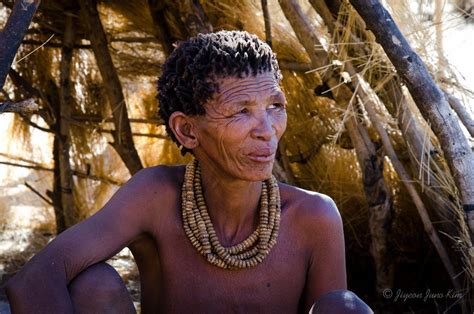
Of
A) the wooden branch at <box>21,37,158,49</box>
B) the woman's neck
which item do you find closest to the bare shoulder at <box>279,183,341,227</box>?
the woman's neck

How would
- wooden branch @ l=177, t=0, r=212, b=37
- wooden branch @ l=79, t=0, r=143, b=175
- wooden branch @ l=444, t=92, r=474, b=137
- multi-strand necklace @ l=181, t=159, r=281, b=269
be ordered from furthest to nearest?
wooden branch @ l=79, t=0, r=143, b=175 → wooden branch @ l=177, t=0, r=212, b=37 → wooden branch @ l=444, t=92, r=474, b=137 → multi-strand necklace @ l=181, t=159, r=281, b=269

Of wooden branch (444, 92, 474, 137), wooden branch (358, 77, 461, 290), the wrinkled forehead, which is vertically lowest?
wooden branch (358, 77, 461, 290)

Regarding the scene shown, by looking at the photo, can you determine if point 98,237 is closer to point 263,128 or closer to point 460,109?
point 263,128

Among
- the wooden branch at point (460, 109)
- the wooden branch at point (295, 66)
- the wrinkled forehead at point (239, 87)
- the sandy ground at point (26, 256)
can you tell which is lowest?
the sandy ground at point (26, 256)

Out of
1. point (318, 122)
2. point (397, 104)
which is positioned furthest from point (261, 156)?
point (318, 122)

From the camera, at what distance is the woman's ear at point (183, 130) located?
252cm

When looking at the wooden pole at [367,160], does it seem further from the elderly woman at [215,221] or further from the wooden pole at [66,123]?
the wooden pole at [66,123]

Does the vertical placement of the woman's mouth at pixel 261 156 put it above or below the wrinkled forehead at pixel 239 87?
below

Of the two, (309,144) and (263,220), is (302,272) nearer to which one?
(263,220)

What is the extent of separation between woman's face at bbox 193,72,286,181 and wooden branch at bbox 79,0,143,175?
6.85 feet

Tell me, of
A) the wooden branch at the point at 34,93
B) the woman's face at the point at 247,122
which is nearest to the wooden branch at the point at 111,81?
the wooden branch at the point at 34,93

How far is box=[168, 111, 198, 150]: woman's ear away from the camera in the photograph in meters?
2.52

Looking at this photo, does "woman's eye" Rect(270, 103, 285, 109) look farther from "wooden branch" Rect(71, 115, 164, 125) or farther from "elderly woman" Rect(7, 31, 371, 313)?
"wooden branch" Rect(71, 115, 164, 125)

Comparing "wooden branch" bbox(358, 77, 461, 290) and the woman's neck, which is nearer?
the woman's neck
